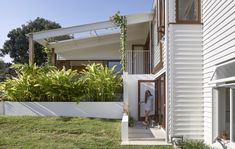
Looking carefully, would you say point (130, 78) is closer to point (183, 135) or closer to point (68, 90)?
point (68, 90)

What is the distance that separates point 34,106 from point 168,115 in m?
6.82

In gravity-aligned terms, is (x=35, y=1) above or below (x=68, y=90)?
above

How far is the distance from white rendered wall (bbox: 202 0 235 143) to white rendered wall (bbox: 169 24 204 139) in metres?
0.29

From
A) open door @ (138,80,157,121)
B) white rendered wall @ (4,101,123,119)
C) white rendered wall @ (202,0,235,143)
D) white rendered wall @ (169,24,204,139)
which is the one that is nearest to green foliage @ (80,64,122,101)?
white rendered wall @ (4,101,123,119)

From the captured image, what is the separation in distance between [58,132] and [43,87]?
3.73 meters

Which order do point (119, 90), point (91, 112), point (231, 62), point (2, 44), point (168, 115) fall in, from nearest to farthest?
point (231, 62) < point (168, 115) < point (91, 112) < point (119, 90) < point (2, 44)

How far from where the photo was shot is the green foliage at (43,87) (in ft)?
47.3

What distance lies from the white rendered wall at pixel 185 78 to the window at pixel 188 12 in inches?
9.4

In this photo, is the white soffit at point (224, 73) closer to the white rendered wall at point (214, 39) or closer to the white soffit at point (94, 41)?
the white rendered wall at point (214, 39)

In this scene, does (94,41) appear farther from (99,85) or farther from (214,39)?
(214,39)

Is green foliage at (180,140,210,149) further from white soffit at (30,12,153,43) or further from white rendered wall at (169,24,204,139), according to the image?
white soffit at (30,12,153,43)

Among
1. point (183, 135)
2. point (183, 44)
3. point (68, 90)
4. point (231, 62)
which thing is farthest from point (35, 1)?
point (231, 62)

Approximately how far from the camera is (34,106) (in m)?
14.4

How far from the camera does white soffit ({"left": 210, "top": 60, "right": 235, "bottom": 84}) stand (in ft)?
24.3
